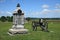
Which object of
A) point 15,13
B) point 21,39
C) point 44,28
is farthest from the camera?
point 44,28

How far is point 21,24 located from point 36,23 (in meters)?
5.92

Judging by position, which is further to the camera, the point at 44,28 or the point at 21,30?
the point at 44,28

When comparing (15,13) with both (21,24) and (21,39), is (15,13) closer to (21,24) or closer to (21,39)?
(21,24)

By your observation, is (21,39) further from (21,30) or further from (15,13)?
A: (15,13)

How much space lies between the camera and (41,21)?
24.5m

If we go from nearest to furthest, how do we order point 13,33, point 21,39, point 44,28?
point 21,39 → point 13,33 → point 44,28

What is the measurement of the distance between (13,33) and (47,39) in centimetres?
438

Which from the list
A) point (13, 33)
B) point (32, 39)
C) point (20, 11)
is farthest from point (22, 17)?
point (32, 39)

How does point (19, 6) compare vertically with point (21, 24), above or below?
above

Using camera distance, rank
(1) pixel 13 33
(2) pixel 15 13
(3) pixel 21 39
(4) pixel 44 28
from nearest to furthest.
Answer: (3) pixel 21 39
(1) pixel 13 33
(2) pixel 15 13
(4) pixel 44 28

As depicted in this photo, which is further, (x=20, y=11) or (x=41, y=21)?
(x=41, y=21)

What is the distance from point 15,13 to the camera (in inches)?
754

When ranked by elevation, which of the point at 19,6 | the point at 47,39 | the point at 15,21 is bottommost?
the point at 47,39

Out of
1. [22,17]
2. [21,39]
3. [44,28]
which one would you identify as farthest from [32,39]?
[44,28]
